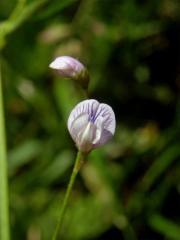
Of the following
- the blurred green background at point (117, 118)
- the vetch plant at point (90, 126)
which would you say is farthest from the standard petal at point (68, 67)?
the blurred green background at point (117, 118)

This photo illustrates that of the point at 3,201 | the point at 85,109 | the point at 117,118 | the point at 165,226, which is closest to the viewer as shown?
the point at 85,109

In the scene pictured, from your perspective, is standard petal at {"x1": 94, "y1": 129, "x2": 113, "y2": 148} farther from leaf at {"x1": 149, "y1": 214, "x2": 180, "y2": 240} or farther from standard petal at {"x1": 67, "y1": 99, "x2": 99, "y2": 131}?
leaf at {"x1": 149, "y1": 214, "x2": 180, "y2": 240}

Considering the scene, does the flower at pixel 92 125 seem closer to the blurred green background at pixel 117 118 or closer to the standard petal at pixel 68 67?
the standard petal at pixel 68 67

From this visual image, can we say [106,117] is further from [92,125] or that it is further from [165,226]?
[165,226]

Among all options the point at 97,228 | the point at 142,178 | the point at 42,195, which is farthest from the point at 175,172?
the point at 42,195

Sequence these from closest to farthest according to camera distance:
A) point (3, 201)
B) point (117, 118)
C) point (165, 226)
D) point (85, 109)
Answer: point (85, 109), point (3, 201), point (165, 226), point (117, 118)

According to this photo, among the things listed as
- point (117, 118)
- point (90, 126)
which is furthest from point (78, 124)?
point (117, 118)

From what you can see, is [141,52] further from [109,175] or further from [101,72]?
[109,175]

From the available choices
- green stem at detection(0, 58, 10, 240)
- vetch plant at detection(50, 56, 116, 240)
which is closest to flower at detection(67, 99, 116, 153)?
vetch plant at detection(50, 56, 116, 240)
